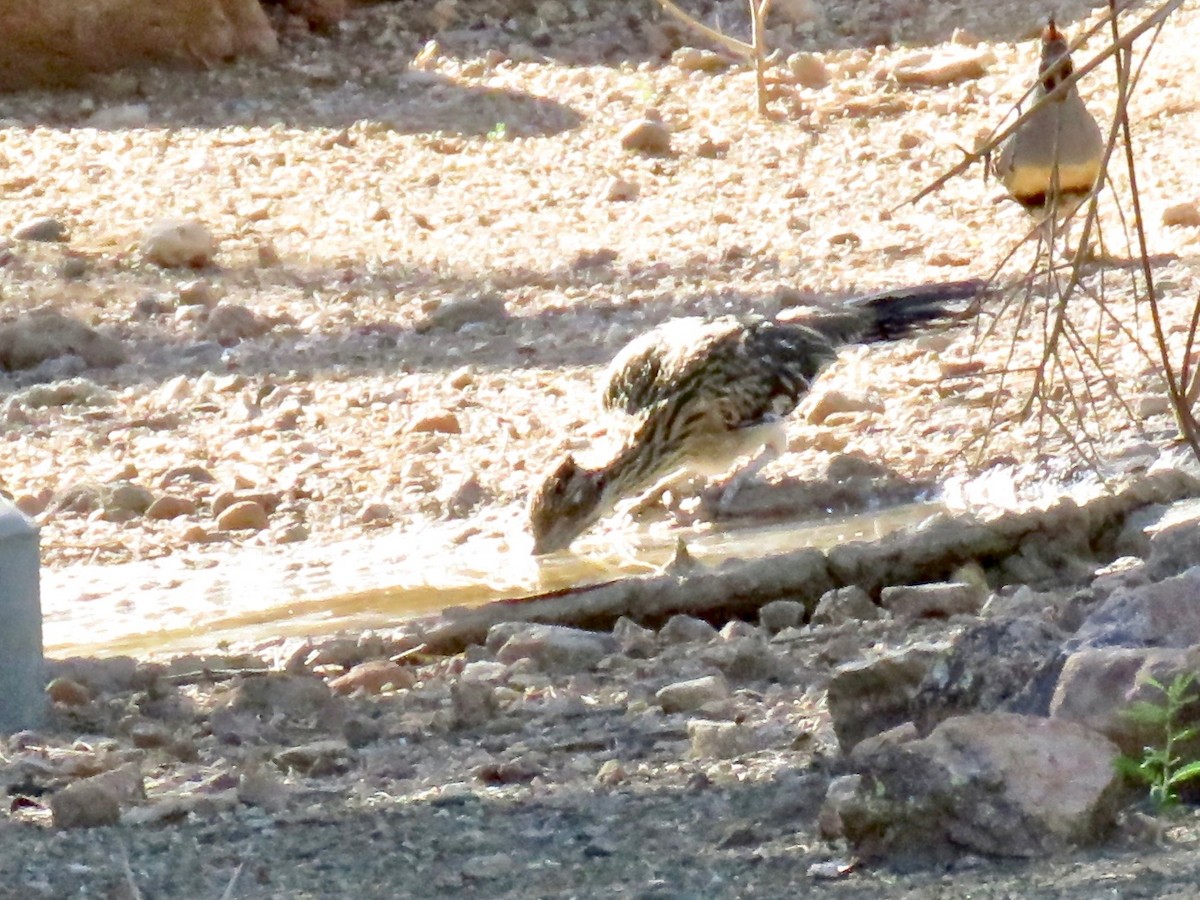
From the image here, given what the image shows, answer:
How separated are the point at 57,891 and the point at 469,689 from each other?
1.24 m

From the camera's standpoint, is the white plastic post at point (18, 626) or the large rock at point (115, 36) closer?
the white plastic post at point (18, 626)

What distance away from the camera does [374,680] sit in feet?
15.6

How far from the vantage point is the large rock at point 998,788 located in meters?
2.97

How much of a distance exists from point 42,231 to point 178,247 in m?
0.85

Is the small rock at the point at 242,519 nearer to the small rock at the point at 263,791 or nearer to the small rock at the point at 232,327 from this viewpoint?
the small rock at the point at 232,327

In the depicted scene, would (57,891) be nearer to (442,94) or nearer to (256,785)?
(256,785)

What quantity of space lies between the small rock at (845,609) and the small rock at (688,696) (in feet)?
2.65

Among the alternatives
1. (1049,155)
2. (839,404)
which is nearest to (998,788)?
(839,404)

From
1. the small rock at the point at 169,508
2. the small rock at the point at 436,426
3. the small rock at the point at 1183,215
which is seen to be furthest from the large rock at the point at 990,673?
the small rock at the point at 1183,215

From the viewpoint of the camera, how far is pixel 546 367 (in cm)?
854

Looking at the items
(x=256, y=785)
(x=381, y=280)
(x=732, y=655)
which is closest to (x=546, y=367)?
(x=381, y=280)

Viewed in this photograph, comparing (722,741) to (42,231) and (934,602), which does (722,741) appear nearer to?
(934,602)

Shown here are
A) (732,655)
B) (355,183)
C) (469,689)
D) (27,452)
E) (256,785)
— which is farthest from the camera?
(355,183)

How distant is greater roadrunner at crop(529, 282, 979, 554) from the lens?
7.36 m
